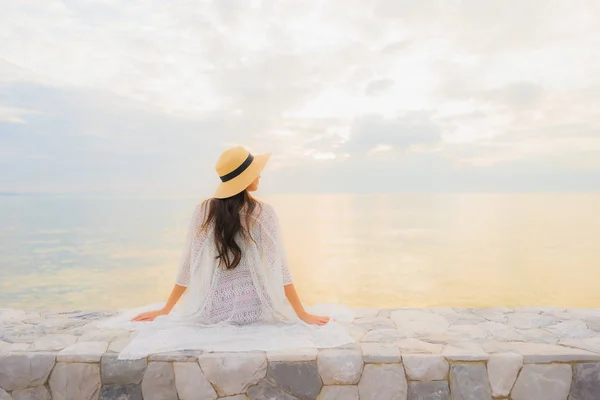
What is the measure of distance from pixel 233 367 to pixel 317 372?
0.47 metres

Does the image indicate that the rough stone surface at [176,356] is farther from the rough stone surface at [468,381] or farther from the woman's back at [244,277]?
the rough stone surface at [468,381]

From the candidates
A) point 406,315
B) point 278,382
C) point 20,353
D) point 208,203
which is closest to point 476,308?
point 406,315

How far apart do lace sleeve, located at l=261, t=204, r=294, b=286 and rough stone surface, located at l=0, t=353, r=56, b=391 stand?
4.53 feet

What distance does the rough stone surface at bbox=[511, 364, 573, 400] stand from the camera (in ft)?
10.1

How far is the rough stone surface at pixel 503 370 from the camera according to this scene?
3049mm

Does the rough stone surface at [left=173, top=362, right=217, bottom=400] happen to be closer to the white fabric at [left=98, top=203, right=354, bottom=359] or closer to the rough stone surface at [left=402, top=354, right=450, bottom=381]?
the white fabric at [left=98, top=203, right=354, bottom=359]

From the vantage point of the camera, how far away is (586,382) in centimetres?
311

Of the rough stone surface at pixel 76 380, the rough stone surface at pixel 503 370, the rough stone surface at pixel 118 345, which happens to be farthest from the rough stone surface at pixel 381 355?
the rough stone surface at pixel 76 380

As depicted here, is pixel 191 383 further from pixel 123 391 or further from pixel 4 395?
pixel 4 395

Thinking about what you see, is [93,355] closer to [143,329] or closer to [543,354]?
[143,329]

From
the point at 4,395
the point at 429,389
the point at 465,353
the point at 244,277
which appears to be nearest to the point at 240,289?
the point at 244,277

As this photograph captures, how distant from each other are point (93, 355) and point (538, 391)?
2.59m

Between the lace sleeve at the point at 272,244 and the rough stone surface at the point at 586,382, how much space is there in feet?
5.83

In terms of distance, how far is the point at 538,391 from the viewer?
3.08 metres
